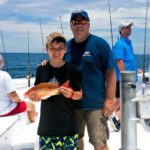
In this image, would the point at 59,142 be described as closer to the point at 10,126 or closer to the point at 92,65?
the point at 92,65

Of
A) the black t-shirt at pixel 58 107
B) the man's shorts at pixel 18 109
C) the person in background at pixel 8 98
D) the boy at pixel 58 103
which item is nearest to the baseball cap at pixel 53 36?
the boy at pixel 58 103

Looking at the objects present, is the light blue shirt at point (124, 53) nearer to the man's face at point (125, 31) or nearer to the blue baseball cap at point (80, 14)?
the man's face at point (125, 31)

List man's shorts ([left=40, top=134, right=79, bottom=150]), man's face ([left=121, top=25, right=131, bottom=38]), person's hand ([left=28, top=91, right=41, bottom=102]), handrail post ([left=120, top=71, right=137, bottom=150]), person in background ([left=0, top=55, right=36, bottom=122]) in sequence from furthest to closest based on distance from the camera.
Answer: man's face ([left=121, top=25, right=131, bottom=38])
person in background ([left=0, top=55, right=36, bottom=122])
man's shorts ([left=40, top=134, right=79, bottom=150])
person's hand ([left=28, top=91, right=41, bottom=102])
handrail post ([left=120, top=71, right=137, bottom=150])

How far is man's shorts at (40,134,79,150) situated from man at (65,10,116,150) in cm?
28

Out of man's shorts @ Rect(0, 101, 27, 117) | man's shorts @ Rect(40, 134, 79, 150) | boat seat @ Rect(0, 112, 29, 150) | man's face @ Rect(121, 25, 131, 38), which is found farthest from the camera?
man's face @ Rect(121, 25, 131, 38)

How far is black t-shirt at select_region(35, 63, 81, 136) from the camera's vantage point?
113 inches

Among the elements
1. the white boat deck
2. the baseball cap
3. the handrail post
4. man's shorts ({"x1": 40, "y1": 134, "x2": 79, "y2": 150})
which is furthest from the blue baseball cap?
the white boat deck

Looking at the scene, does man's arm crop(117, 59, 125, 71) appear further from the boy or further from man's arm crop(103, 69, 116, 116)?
the boy

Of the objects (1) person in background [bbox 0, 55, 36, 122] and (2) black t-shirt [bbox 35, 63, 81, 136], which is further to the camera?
(1) person in background [bbox 0, 55, 36, 122]

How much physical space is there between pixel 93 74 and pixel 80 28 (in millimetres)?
390

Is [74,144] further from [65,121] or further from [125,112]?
[125,112]

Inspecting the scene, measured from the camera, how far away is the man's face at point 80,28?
3.08 metres

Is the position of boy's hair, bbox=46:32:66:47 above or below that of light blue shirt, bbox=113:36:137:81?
above

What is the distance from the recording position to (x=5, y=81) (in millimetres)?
4461
